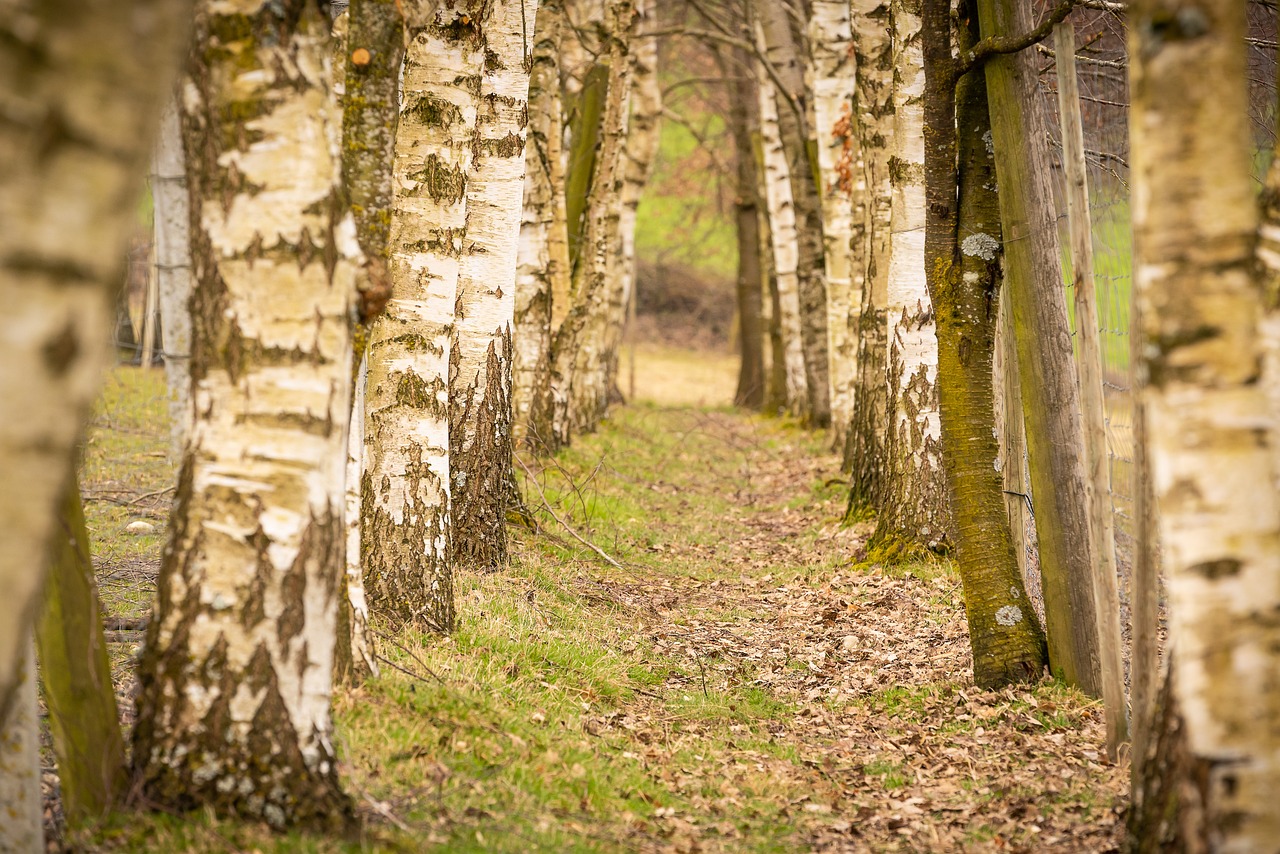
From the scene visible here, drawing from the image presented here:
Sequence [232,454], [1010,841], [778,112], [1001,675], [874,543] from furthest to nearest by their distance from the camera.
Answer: [778,112] < [874,543] < [1001,675] < [1010,841] < [232,454]

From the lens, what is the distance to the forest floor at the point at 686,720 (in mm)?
3584

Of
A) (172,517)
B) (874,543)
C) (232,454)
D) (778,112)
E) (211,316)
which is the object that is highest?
(778,112)

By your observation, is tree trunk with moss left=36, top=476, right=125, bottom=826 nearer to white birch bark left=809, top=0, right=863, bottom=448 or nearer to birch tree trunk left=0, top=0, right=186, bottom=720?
birch tree trunk left=0, top=0, right=186, bottom=720

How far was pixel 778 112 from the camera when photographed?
1477 cm

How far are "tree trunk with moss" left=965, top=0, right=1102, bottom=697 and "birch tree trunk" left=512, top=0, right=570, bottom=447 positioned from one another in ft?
17.9

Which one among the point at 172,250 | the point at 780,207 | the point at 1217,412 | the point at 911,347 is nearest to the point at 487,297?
the point at 172,250

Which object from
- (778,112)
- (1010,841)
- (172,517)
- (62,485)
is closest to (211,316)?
(172,517)

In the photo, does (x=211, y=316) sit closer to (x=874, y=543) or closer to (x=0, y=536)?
(x=0, y=536)

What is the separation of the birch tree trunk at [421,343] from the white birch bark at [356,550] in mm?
961

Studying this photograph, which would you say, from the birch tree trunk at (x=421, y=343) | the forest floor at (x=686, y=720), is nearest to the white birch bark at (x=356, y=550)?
the forest floor at (x=686, y=720)

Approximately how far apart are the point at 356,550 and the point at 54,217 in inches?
94.7

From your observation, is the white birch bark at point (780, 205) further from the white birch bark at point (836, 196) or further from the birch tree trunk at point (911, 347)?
the birch tree trunk at point (911, 347)

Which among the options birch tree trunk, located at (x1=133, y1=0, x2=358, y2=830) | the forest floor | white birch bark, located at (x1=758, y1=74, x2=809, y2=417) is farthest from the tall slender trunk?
birch tree trunk, located at (x1=133, y1=0, x2=358, y2=830)

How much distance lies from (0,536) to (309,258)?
1207 mm
